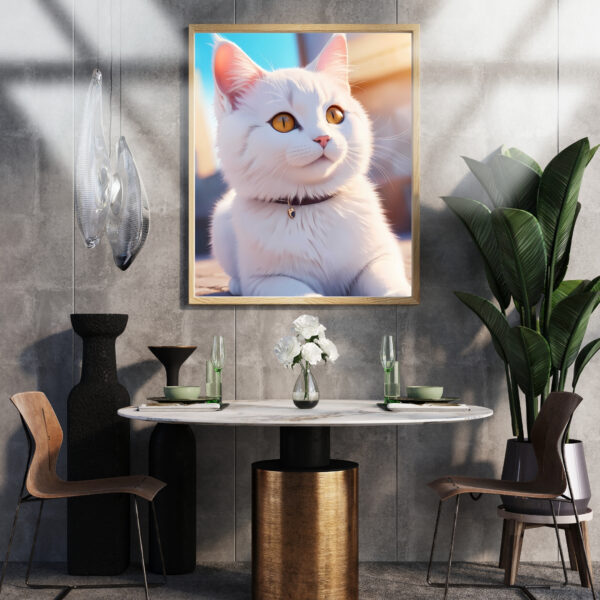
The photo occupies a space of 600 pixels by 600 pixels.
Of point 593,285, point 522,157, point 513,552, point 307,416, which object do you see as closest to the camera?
point 307,416

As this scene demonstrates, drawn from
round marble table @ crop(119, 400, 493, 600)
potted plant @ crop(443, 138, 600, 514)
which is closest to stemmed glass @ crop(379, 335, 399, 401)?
round marble table @ crop(119, 400, 493, 600)

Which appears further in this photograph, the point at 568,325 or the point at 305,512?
the point at 568,325

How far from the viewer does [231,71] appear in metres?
3.76

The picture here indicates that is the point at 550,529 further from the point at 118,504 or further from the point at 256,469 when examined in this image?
the point at 118,504

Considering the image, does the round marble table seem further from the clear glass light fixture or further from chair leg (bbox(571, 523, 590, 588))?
chair leg (bbox(571, 523, 590, 588))

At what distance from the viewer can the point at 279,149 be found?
3.74 m

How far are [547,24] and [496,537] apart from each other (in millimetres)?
2715

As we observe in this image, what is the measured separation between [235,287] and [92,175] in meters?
1.48

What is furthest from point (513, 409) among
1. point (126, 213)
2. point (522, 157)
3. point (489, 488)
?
point (126, 213)

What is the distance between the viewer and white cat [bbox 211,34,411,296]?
3713 millimetres

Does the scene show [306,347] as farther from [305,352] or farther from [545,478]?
[545,478]

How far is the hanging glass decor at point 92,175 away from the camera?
2.31 metres

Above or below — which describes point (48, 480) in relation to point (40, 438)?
below

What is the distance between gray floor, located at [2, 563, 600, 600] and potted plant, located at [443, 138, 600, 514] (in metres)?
0.39
